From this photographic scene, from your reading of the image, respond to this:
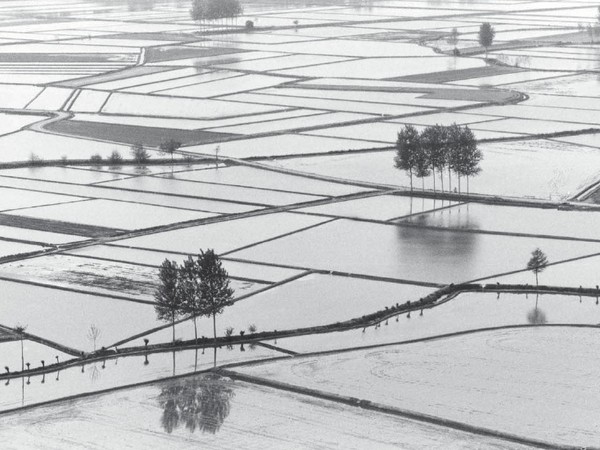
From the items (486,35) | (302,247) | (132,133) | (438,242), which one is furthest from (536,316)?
(486,35)

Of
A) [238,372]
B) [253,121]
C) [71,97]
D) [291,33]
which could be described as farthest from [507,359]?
[291,33]

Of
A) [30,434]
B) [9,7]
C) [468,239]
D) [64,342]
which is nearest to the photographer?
[30,434]

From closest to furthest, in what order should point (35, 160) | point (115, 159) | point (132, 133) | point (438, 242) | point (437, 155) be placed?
point (438, 242), point (437, 155), point (115, 159), point (35, 160), point (132, 133)

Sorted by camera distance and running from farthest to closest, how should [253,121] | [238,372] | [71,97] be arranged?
1. [71,97]
2. [253,121]
3. [238,372]

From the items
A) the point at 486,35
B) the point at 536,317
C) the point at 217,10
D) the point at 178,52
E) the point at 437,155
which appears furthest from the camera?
the point at 217,10

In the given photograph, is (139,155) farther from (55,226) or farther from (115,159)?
(55,226)

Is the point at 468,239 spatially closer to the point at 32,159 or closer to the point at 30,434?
the point at 30,434

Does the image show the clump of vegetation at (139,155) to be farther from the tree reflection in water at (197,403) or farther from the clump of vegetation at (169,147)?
the tree reflection in water at (197,403)
